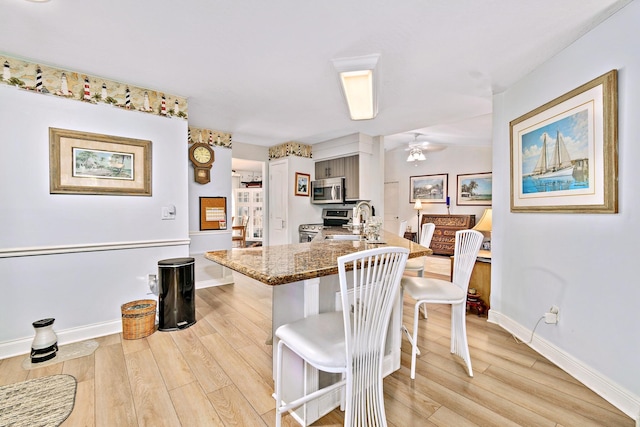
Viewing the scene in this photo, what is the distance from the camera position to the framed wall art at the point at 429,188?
687cm

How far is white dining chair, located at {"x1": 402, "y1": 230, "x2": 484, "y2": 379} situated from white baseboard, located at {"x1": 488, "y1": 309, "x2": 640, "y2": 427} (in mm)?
688

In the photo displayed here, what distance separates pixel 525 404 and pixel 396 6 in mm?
2432

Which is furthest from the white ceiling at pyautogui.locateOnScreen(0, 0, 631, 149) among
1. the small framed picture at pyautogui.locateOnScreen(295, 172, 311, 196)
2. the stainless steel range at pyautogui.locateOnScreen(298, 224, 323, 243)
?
the stainless steel range at pyautogui.locateOnScreen(298, 224, 323, 243)

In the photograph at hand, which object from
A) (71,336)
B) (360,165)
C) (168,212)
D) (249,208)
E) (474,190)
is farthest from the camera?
(249,208)

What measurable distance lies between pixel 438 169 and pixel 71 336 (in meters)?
7.47

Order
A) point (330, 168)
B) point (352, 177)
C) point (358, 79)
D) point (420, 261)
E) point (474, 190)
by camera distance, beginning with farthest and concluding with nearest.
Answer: point (474, 190)
point (330, 168)
point (352, 177)
point (420, 261)
point (358, 79)

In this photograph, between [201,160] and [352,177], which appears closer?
[201,160]

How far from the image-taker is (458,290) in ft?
6.20

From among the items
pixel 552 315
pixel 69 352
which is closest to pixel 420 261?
pixel 552 315

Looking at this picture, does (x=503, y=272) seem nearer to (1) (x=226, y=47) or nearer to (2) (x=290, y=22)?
(2) (x=290, y=22)

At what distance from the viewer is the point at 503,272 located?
2.64 metres

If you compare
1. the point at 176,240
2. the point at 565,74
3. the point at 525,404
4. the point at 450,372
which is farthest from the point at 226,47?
the point at 525,404

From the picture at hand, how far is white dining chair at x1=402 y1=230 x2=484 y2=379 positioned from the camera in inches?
71.1

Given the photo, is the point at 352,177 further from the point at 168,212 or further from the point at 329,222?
the point at 168,212
